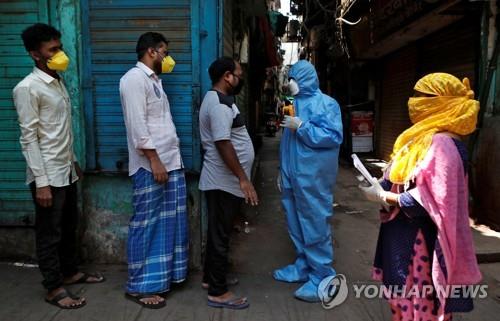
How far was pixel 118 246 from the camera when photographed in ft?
12.3

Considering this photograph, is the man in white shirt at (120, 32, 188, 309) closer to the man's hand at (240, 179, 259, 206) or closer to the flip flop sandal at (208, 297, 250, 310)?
the flip flop sandal at (208, 297, 250, 310)

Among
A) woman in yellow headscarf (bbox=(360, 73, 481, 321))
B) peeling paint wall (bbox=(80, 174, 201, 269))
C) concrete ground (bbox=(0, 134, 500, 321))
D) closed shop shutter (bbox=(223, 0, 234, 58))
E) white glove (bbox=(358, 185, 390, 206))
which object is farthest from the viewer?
closed shop shutter (bbox=(223, 0, 234, 58))

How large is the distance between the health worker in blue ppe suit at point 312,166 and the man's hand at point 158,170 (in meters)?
0.97

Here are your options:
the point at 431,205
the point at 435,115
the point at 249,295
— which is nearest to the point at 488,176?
the point at 249,295

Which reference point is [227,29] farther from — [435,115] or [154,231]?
[435,115]

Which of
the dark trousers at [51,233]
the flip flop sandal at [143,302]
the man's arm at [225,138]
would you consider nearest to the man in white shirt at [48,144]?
the dark trousers at [51,233]

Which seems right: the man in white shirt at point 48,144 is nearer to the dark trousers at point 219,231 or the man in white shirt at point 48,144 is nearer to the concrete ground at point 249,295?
the concrete ground at point 249,295

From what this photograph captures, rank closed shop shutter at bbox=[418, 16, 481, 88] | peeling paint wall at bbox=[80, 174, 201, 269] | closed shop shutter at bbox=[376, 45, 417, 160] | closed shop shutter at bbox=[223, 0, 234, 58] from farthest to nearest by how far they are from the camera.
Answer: closed shop shutter at bbox=[376, 45, 417, 160] → closed shop shutter at bbox=[418, 16, 481, 88] → closed shop shutter at bbox=[223, 0, 234, 58] → peeling paint wall at bbox=[80, 174, 201, 269]

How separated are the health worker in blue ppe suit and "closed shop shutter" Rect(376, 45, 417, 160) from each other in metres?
5.76

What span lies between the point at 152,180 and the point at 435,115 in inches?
75.4

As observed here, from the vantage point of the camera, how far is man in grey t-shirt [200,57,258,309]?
3.04m

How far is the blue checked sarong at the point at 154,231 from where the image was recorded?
3076 millimetres

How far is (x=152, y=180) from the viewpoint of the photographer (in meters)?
3.05

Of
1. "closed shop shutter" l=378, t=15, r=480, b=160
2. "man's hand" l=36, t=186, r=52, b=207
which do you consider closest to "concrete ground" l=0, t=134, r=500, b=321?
"man's hand" l=36, t=186, r=52, b=207
